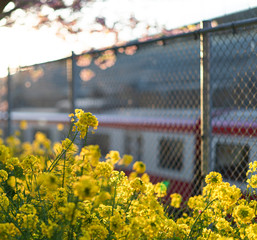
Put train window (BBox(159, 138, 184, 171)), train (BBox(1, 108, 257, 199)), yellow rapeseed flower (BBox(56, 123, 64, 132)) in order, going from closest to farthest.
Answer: train (BBox(1, 108, 257, 199)) < train window (BBox(159, 138, 184, 171)) < yellow rapeseed flower (BBox(56, 123, 64, 132))

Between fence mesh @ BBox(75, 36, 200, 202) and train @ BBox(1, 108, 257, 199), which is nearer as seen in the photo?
train @ BBox(1, 108, 257, 199)

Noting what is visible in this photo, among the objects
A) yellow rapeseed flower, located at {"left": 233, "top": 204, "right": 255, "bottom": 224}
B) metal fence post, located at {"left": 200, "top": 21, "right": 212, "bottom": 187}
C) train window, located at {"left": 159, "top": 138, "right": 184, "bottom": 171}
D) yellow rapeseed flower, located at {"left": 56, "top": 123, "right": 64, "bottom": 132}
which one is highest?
metal fence post, located at {"left": 200, "top": 21, "right": 212, "bottom": 187}

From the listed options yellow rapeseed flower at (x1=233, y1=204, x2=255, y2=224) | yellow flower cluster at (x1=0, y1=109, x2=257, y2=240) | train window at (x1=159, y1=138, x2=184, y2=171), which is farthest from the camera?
train window at (x1=159, y1=138, x2=184, y2=171)

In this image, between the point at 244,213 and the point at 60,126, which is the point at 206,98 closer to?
the point at 244,213

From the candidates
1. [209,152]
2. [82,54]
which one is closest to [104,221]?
[209,152]

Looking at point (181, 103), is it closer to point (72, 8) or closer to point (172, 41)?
point (72, 8)

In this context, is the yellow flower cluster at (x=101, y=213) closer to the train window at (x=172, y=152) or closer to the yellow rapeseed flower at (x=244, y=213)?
the yellow rapeseed flower at (x=244, y=213)

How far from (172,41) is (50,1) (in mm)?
3227

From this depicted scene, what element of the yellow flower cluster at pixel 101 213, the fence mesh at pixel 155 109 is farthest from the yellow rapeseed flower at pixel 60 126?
the yellow flower cluster at pixel 101 213

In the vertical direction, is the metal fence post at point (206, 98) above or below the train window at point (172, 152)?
above

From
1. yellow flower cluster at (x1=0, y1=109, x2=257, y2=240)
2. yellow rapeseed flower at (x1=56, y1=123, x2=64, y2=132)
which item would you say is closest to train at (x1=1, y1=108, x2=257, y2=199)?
yellow rapeseed flower at (x1=56, y1=123, x2=64, y2=132)

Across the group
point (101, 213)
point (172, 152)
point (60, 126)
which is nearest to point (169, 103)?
point (172, 152)

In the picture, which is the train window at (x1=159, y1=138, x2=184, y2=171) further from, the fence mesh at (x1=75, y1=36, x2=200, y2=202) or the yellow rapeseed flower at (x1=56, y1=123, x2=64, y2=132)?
the yellow rapeseed flower at (x1=56, y1=123, x2=64, y2=132)

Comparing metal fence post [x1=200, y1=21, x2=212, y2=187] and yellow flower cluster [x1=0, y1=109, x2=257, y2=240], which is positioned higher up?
metal fence post [x1=200, y1=21, x2=212, y2=187]
